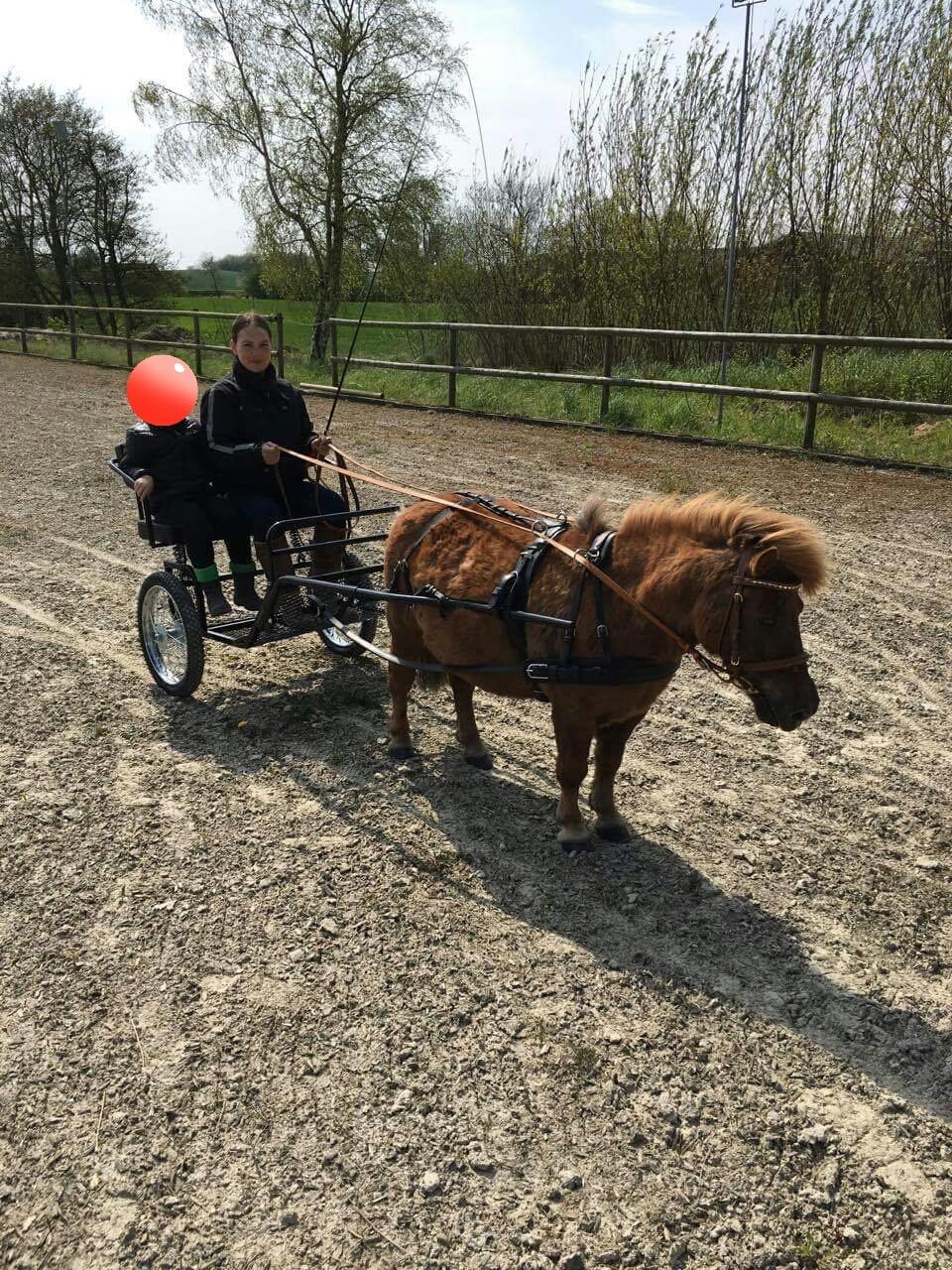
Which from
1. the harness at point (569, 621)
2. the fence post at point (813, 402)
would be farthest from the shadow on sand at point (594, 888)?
the fence post at point (813, 402)

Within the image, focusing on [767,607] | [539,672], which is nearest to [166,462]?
[539,672]

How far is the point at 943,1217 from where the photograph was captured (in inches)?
89.0

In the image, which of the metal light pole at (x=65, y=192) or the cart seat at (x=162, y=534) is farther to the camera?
the metal light pole at (x=65, y=192)

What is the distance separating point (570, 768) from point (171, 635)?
278 centimetres

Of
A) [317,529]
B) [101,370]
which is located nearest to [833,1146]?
[317,529]

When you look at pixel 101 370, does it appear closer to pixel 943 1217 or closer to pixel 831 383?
pixel 831 383

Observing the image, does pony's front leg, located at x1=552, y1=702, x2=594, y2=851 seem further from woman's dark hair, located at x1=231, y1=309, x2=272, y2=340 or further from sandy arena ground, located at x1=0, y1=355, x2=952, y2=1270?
woman's dark hair, located at x1=231, y1=309, x2=272, y2=340

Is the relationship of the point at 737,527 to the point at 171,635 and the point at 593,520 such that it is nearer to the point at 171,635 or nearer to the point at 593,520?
the point at 593,520

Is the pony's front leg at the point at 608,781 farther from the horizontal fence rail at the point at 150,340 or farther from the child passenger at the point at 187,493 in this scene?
the horizontal fence rail at the point at 150,340

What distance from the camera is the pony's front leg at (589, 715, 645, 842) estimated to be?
3.77m

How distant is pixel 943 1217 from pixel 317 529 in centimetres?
443

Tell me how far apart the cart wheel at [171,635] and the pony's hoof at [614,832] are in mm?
2433

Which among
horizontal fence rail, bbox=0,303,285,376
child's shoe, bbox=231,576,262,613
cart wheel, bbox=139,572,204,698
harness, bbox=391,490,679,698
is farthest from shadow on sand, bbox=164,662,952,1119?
horizontal fence rail, bbox=0,303,285,376

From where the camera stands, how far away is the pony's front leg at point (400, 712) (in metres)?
4.55
